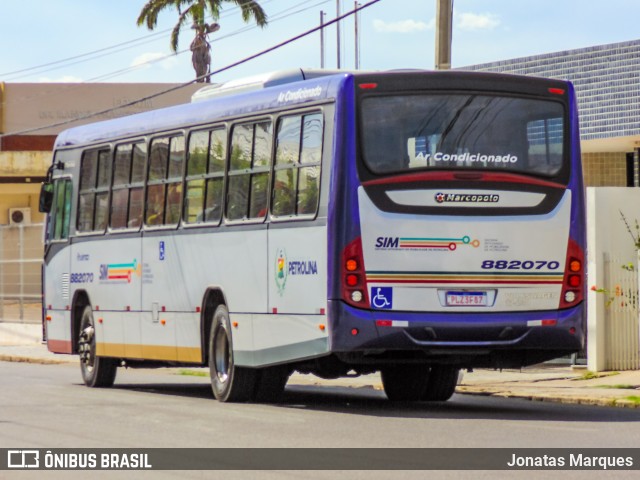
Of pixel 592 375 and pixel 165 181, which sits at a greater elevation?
pixel 165 181

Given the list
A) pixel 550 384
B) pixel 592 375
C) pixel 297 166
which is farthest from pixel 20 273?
pixel 297 166

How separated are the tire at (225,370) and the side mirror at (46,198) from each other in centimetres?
581

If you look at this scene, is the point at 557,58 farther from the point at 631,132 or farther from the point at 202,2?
the point at 202,2

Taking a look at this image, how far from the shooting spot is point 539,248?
640 inches

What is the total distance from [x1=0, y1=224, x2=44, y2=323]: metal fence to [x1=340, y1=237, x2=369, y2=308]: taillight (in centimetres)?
2151

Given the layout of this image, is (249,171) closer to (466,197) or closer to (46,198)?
(466,197)

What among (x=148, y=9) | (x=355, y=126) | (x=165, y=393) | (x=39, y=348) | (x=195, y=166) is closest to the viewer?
(x=355, y=126)

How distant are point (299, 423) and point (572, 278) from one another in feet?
11.3

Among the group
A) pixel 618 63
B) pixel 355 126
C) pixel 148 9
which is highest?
pixel 148 9

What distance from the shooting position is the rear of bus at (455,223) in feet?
51.5

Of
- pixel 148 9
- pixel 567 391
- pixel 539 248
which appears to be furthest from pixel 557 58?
pixel 148 9

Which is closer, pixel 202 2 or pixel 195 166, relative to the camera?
pixel 195 166

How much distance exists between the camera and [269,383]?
18000 millimetres

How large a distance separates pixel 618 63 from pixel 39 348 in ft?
52.6
